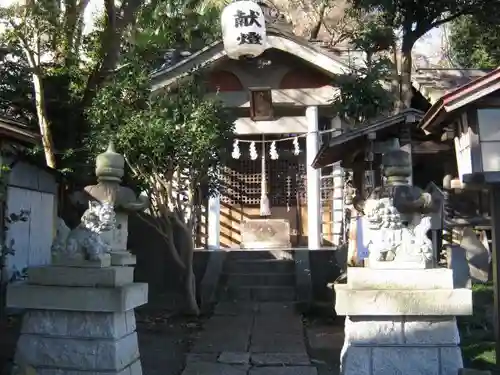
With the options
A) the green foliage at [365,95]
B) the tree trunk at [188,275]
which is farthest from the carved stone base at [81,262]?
the green foliage at [365,95]

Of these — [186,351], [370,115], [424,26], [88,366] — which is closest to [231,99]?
[370,115]

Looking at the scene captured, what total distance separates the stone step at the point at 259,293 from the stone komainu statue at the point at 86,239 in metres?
6.65

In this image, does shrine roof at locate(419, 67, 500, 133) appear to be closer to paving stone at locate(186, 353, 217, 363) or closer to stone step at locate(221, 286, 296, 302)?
paving stone at locate(186, 353, 217, 363)

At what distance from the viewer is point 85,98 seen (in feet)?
40.1

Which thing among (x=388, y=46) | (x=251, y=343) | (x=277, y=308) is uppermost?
(x=388, y=46)

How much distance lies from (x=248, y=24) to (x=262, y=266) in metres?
5.61

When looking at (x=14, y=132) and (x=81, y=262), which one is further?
(x=14, y=132)

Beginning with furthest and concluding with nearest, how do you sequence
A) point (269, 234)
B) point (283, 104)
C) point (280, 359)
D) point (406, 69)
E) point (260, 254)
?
point (269, 234) < point (283, 104) < point (260, 254) < point (406, 69) < point (280, 359)

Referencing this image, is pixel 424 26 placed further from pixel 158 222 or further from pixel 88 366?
pixel 88 366

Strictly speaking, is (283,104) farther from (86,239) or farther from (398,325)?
(398,325)

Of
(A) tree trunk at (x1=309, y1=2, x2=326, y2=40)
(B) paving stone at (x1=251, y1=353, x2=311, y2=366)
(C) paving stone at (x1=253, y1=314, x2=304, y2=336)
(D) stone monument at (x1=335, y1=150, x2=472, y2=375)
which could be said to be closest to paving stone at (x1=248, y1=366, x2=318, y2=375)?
(B) paving stone at (x1=251, y1=353, x2=311, y2=366)

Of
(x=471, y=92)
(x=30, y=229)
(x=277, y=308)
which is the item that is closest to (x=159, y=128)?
(x=30, y=229)

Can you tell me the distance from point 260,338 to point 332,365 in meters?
1.71

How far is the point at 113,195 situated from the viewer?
814 cm
